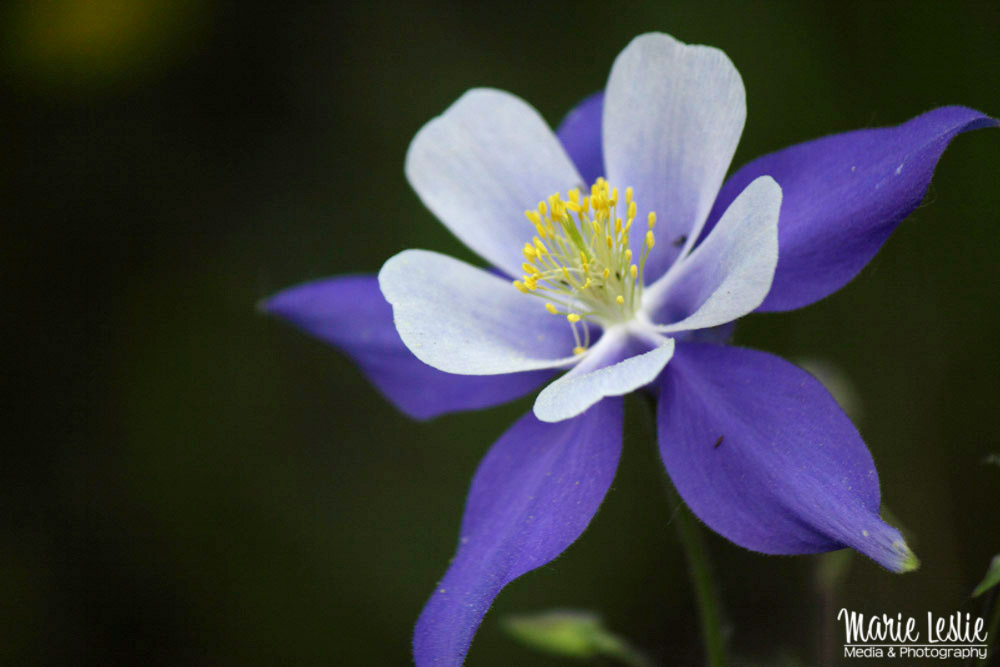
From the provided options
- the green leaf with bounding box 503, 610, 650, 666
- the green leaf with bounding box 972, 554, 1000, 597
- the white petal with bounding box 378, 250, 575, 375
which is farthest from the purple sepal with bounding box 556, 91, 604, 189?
the green leaf with bounding box 972, 554, 1000, 597

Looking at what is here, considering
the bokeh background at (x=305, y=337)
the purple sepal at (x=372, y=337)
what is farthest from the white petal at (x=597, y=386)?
the bokeh background at (x=305, y=337)

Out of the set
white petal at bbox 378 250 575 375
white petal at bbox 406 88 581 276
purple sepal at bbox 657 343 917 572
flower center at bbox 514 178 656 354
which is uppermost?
white petal at bbox 406 88 581 276

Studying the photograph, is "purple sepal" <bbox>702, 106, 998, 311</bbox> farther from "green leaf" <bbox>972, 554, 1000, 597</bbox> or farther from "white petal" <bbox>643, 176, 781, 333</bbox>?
"green leaf" <bbox>972, 554, 1000, 597</bbox>

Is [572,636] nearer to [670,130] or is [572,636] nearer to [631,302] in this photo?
[631,302]

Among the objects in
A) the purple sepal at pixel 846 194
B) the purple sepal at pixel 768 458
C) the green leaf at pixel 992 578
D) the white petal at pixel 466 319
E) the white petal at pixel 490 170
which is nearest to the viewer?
the green leaf at pixel 992 578

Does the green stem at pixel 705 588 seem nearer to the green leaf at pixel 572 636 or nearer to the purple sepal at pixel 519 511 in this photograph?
the purple sepal at pixel 519 511

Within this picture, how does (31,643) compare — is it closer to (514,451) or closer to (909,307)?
(514,451)

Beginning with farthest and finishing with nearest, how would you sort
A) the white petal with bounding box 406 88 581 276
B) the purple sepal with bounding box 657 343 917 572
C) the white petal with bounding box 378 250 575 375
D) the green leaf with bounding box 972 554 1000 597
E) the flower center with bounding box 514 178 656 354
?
the white petal with bounding box 406 88 581 276, the flower center with bounding box 514 178 656 354, the white petal with bounding box 378 250 575 375, the purple sepal with bounding box 657 343 917 572, the green leaf with bounding box 972 554 1000 597
